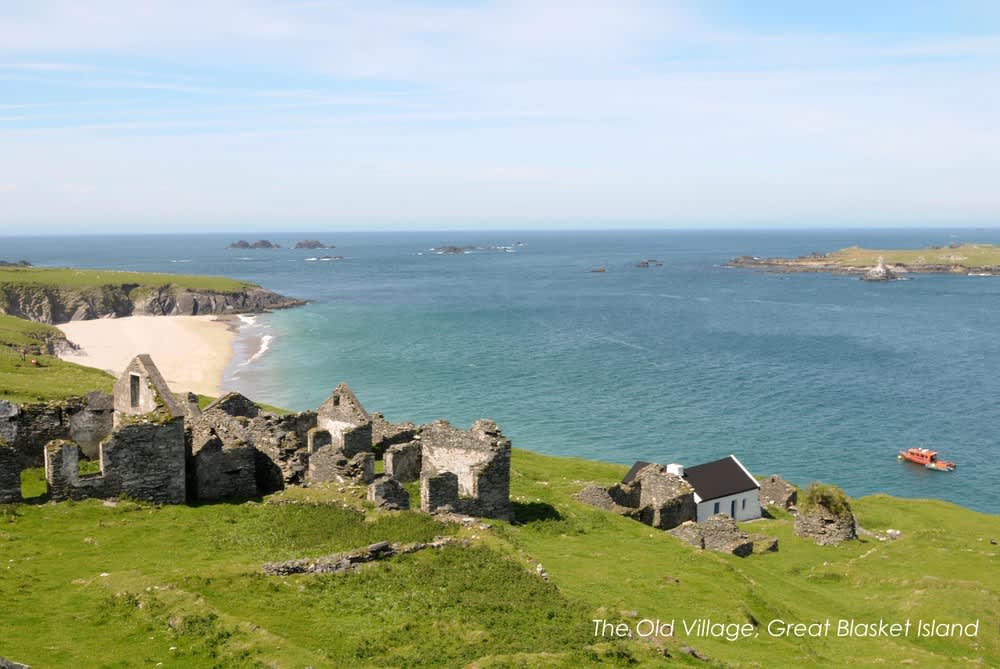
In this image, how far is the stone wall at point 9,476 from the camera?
27.9 metres

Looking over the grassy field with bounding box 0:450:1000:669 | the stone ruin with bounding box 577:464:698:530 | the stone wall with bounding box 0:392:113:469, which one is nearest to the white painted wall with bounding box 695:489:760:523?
the stone ruin with bounding box 577:464:698:530

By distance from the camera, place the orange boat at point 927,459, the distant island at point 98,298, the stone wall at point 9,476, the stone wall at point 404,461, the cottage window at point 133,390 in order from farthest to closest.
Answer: the distant island at point 98,298, the orange boat at point 927,459, the stone wall at point 404,461, the cottage window at point 133,390, the stone wall at point 9,476

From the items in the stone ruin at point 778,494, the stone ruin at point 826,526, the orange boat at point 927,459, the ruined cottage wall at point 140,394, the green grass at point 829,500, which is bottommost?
the orange boat at point 927,459

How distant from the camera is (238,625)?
20156 millimetres

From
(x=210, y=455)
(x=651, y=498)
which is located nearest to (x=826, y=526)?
(x=651, y=498)

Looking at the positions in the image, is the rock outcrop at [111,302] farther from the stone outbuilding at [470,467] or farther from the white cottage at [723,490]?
the stone outbuilding at [470,467]

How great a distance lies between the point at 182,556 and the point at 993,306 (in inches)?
8741

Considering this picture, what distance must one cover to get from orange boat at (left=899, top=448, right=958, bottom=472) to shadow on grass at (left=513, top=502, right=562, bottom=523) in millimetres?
59944

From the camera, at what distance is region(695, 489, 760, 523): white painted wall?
52844 millimetres

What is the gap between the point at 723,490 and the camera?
5375 cm

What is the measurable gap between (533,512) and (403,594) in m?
14.7

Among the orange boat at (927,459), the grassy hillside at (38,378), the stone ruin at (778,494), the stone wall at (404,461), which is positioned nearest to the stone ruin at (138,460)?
the stone wall at (404,461)

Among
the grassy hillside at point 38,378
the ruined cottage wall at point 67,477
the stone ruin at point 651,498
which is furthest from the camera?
the grassy hillside at point 38,378

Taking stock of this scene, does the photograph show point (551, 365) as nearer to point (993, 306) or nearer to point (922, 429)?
point (922, 429)
